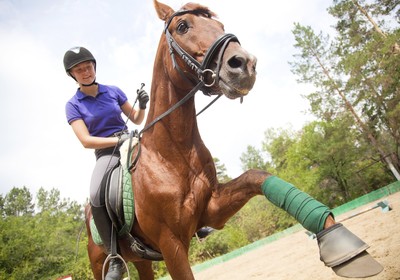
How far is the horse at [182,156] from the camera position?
269 cm

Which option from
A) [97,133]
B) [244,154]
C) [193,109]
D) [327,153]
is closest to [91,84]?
[97,133]

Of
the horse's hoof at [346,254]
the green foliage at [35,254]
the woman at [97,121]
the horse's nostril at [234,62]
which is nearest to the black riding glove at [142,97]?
the woman at [97,121]

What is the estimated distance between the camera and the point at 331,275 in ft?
19.4

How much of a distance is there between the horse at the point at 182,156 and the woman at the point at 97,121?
53cm

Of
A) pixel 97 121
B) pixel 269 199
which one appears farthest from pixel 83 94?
pixel 269 199

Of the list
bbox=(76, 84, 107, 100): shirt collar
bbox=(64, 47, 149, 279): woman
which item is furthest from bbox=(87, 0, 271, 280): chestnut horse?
bbox=(76, 84, 107, 100): shirt collar

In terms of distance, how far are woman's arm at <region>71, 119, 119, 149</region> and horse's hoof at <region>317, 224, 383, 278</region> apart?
2604 millimetres

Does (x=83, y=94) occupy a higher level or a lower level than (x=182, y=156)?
higher

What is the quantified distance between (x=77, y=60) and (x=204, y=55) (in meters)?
2.10

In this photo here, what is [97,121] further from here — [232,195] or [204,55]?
[232,195]

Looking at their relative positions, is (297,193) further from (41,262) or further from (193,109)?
(41,262)

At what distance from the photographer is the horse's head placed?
2342 millimetres

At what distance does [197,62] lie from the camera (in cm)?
269

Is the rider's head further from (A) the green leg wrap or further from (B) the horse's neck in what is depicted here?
(A) the green leg wrap
